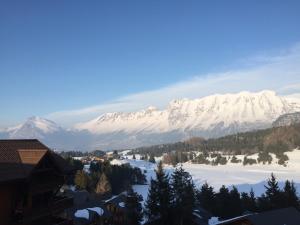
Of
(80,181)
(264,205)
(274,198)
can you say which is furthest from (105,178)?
(274,198)

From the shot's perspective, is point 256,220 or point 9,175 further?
point 256,220

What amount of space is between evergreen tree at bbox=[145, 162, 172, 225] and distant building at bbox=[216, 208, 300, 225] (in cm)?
947

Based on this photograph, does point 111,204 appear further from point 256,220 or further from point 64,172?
point 64,172

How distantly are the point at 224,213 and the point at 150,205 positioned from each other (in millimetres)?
36182

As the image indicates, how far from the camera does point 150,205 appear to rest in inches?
2060

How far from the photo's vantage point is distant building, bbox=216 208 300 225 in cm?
3950

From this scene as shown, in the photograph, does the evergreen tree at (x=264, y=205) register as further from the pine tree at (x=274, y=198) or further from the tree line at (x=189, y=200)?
the pine tree at (x=274, y=198)

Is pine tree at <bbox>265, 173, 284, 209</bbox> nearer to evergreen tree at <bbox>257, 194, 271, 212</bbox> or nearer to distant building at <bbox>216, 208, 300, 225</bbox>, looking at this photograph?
→ evergreen tree at <bbox>257, 194, 271, 212</bbox>

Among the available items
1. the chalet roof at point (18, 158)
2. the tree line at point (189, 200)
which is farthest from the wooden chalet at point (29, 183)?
the tree line at point (189, 200)

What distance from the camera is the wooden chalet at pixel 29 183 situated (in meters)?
24.7

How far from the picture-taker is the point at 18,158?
26.2 meters

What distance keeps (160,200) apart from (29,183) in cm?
2785

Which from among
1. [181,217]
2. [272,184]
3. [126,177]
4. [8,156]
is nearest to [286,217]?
[181,217]

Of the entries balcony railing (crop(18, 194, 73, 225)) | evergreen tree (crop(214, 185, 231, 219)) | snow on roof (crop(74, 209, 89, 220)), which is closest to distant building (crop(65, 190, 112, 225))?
snow on roof (crop(74, 209, 89, 220))
